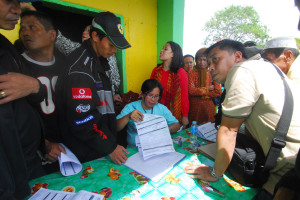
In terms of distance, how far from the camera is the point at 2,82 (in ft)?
2.24

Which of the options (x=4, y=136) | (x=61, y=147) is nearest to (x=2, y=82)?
(x=4, y=136)

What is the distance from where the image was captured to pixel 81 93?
1.10 meters

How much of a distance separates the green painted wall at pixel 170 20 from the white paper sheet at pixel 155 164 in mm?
2666

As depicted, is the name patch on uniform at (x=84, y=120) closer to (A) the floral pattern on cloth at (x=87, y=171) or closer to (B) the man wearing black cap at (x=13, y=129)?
(B) the man wearing black cap at (x=13, y=129)

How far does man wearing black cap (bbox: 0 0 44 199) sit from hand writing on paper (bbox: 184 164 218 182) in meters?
0.98

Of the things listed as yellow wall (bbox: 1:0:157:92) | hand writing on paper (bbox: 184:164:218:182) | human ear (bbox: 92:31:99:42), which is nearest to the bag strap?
hand writing on paper (bbox: 184:164:218:182)

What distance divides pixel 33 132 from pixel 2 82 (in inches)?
12.7

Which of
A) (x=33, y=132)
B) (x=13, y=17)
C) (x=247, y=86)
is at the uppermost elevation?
(x=13, y=17)

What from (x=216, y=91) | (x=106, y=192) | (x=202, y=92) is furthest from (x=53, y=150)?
(x=216, y=91)

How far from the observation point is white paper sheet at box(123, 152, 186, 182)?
1142 mm

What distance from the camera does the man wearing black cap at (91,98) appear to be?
3.64ft

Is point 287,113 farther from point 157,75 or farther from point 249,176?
point 157,75

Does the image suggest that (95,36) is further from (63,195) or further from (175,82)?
(175,82)

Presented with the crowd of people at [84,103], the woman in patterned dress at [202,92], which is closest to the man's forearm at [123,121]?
the crowd of people at [84,103]
